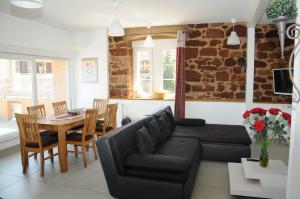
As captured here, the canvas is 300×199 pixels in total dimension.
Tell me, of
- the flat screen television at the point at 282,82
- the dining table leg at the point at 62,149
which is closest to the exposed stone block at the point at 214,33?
the flat screen television at the point at 282,82

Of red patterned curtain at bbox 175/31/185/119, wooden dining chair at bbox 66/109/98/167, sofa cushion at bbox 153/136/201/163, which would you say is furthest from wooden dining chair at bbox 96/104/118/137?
red patterned curtain at bbox 175/31/185/119

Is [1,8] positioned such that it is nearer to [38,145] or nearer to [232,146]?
[38,145]

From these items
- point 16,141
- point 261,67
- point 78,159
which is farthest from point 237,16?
point 16,141

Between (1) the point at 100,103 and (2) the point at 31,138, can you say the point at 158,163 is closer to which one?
(2) the point at 31,138

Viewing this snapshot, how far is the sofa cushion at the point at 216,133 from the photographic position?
151 inches

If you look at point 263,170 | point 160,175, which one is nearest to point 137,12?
point 160,175

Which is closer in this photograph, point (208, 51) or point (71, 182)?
point (71, 182)

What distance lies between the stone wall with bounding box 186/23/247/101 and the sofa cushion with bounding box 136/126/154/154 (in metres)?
3.01

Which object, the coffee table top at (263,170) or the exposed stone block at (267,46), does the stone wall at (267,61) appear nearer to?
the exposed stone block at (267,46)

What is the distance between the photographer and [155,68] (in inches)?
241

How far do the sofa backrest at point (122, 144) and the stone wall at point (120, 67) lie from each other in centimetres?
326

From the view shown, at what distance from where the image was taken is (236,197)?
109 inches

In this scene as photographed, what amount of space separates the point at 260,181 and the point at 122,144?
1.67m

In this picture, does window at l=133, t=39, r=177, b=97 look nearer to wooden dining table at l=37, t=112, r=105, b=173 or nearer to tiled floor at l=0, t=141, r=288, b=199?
tiled floor at l=0, t=141, r=288, b=199
